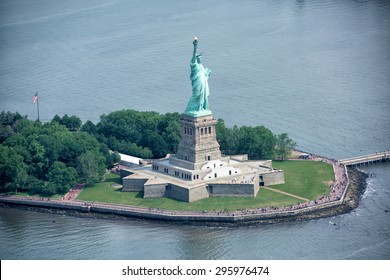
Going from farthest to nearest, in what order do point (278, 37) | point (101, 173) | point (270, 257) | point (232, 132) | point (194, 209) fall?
point (278, 37)
point (232, 132)
point (101, 173)
point (194, 209)
point (270, 257)

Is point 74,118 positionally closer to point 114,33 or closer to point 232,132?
point 232,132

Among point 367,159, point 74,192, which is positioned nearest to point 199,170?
point 74,192

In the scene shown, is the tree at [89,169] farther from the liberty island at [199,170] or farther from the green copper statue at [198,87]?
the green copper statue at [198,87]

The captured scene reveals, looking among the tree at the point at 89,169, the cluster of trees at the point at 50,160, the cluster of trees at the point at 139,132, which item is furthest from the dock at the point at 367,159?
the tree at the point at 89,169

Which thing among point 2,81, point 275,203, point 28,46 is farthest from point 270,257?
point 28,46

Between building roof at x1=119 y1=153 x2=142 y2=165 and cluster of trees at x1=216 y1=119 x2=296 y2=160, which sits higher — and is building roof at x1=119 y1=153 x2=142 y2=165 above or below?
below

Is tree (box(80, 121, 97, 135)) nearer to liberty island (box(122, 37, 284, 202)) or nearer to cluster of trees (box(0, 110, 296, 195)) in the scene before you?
cluster of trees (box(0, 110, 296, 195))

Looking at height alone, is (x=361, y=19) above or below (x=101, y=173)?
above

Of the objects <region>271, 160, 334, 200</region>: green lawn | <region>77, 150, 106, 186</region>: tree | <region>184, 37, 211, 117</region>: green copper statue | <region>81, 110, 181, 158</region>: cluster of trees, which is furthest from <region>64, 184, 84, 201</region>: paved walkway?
<region>271, 160, 334, 200</region>: green lawn
